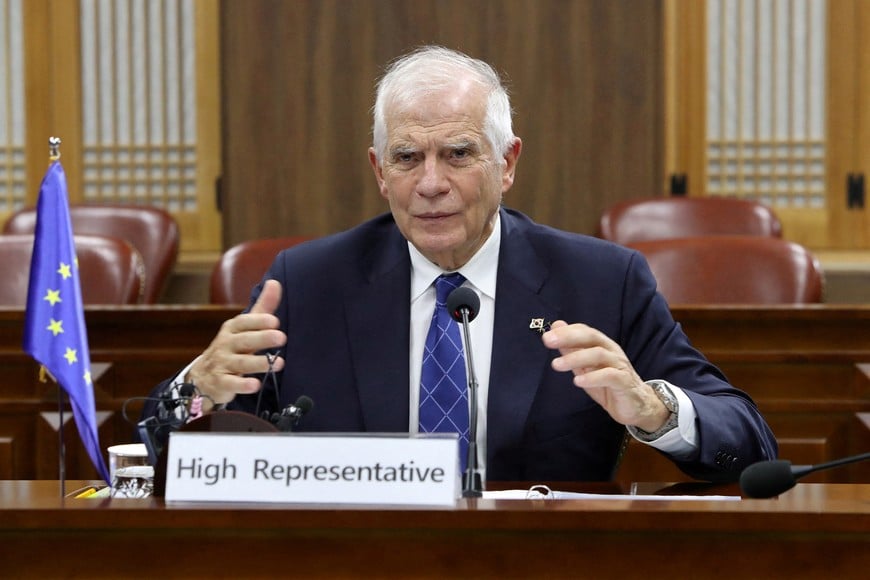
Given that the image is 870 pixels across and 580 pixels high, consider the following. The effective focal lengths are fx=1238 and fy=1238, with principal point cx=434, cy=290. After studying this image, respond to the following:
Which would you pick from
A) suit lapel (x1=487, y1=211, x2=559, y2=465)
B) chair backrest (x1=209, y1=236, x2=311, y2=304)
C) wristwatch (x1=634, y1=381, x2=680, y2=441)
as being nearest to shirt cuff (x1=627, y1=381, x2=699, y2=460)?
wristwatch (x1=634, y1=381, x2=680, y2=441)

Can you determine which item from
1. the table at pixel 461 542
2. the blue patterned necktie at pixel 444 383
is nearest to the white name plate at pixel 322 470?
the table at pixel 461 542

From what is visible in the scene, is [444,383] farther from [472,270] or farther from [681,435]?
[681,435]

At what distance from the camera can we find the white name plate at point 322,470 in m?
1.28

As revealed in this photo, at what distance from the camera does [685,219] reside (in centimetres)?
386

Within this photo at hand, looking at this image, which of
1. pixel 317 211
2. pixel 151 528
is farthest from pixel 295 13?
pixel 151 528

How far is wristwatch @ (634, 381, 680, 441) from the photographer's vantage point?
173 centimetres

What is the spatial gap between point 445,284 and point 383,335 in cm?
14

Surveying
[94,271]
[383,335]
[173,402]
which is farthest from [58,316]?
[94,271]

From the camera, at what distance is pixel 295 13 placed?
4391 mm

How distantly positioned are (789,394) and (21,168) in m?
3.40

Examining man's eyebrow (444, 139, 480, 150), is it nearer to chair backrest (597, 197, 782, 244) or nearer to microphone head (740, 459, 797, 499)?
microphone head (740, 459, 797, 499)

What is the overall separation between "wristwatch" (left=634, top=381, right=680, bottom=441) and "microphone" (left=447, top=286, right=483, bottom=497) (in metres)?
0.29

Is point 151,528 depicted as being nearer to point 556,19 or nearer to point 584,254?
point 584,254

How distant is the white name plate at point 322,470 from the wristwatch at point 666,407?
1.68 ft
